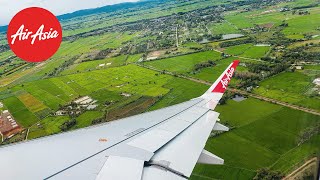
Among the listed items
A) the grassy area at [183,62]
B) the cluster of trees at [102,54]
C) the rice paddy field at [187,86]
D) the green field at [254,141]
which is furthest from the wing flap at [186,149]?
the cluster of trees at [102,54]

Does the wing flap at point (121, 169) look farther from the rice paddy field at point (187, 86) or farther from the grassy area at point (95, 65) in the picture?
the grassy area at point (95, 65)

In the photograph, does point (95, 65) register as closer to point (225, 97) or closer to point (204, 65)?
point (204, 65)

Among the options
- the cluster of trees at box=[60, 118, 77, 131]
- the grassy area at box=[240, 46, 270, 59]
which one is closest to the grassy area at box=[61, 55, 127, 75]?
the cluster of trees at box=[60, 118, 77, 131]

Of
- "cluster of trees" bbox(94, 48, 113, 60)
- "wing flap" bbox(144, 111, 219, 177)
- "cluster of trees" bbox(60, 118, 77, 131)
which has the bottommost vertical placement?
"cluster of trees" bbox(60, 118, 77, 131)

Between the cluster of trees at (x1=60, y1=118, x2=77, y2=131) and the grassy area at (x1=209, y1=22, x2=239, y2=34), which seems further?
the grassy area at (x1=209, y1=22, x2=239, y2=34)

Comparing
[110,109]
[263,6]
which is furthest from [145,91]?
[263,6]

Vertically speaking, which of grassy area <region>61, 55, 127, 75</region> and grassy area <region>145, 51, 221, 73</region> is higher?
grassy area <region>61, 55, 127, 75</region>

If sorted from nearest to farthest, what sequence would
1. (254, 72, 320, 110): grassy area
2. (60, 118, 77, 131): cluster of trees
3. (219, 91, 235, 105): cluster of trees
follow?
(60, 118, 77, 131): cluster of trees < (254, 72, 320, 110): grassy area < (219, 91, 235, 105): cluster of trees

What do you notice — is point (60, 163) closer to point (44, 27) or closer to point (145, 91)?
point (44, 27)

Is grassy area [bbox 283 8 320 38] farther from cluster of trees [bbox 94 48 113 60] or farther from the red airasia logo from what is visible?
the red airasia logo

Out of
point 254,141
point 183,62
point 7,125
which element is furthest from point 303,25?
point 7,125
